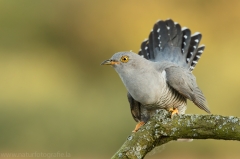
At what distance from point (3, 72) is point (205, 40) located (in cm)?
275

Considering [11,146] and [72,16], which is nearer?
[11,146]

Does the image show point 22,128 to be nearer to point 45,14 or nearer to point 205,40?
point 45,14

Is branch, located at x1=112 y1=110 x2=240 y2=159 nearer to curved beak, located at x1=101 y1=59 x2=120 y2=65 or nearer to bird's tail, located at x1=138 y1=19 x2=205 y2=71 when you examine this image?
curved beak, located at x1=101 y1=59 x2=120 y2=65

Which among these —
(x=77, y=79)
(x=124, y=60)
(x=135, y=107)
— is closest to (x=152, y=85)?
(x=124, y=60)

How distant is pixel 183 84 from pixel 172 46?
2.50 feet

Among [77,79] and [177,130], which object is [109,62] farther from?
[77,79]

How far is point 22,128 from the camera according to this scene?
5703 mm

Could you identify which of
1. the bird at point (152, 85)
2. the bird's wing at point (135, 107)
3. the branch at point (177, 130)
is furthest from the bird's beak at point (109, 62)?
the branch at point (177, 130)

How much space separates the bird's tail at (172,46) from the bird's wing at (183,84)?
20.2 inches

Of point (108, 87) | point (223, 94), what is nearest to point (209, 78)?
point (223, 94)

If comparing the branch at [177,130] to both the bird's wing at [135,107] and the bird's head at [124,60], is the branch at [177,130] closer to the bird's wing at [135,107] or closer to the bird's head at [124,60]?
the bird's head at [124,60]

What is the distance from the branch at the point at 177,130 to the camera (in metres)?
1.72

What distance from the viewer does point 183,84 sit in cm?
288

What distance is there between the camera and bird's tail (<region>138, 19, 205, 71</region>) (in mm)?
3555
